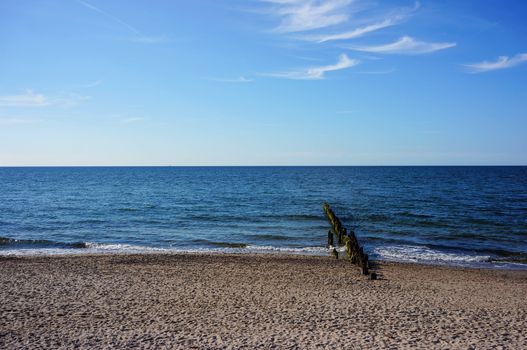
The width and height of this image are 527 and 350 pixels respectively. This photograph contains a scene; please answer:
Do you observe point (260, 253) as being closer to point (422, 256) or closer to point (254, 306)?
point (422, 256)

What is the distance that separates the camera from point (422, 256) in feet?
67.7

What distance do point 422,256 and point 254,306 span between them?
12332 millimetres

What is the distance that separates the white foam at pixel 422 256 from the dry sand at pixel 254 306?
194cm

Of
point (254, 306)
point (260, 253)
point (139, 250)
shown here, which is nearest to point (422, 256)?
point (260, 253)

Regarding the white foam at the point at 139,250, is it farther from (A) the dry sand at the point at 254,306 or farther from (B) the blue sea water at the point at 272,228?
(A) the dry sand at the point at 254,306

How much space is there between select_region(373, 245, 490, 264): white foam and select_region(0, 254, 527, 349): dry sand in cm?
194

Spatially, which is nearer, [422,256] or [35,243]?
[422,256]

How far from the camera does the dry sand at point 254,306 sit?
919 centimetres

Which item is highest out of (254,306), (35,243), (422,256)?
(254,306)

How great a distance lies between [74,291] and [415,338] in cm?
1032

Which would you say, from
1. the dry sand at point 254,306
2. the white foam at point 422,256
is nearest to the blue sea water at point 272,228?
the white foam at point 422,256

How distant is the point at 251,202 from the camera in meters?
46.2

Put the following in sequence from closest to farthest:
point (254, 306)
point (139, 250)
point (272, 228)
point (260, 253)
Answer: point (254, 306)
point (260, 253)
point (139, 250)
point (272, 228)

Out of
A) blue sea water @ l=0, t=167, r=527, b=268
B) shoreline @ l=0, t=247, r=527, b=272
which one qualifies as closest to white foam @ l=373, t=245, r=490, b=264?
blue sea water @ l=0, t=167, r=527, b=268
